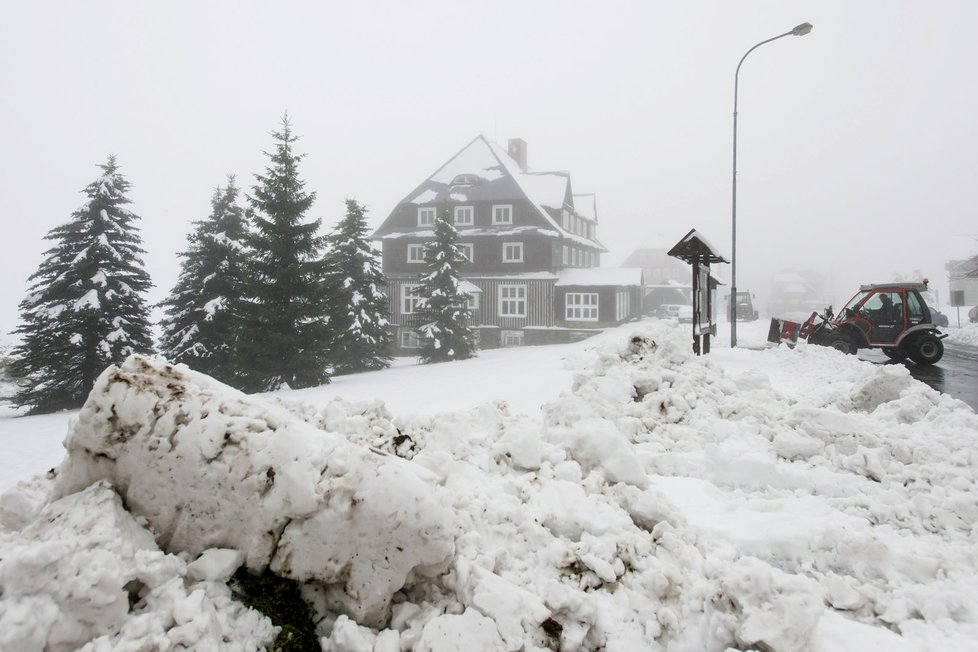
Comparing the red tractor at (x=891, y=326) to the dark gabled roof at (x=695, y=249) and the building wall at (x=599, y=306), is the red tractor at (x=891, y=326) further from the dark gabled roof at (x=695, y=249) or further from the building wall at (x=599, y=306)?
the building wall at (x=599, y=306)

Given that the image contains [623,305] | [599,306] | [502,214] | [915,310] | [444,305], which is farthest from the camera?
[623,305]

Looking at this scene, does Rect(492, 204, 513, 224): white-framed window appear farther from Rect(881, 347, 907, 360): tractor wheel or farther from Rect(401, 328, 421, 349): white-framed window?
Rect(881, 347, 907, 360): tractor wheel

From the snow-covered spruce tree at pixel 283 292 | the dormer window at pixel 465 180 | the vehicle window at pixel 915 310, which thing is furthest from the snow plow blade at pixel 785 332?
the dormer window at pixel 465 180

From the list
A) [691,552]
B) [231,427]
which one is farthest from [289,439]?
[691,552]

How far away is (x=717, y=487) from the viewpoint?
16.3 ft

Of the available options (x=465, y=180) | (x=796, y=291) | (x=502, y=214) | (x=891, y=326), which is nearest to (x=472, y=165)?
(x=465, y=180)

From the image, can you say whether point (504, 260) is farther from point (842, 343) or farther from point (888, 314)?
point (888, 314)

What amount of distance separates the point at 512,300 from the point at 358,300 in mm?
12389

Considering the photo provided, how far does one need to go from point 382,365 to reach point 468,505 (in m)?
20.7

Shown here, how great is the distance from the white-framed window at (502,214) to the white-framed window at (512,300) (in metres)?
4.20

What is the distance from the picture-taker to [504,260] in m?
34.0

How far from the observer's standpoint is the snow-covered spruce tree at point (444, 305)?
24.0 meters

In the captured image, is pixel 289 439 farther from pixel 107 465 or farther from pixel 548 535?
pixel 548 535

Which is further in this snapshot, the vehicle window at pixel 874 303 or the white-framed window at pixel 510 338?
the white-framed window at pixel 510 338
